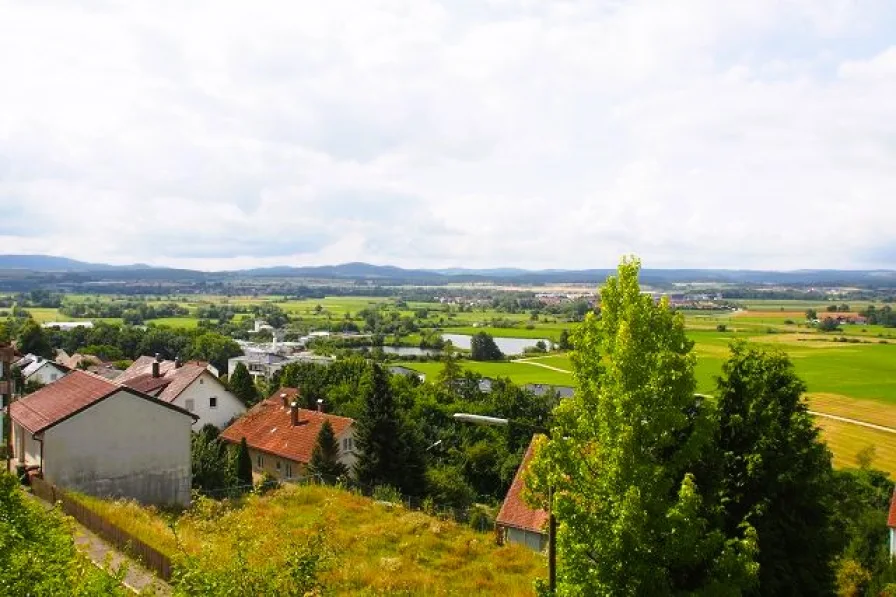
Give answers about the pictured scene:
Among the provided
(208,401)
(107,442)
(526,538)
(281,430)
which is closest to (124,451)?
(107,442)

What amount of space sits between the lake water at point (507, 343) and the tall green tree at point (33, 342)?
66628 millimetres

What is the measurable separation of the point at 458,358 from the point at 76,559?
347 ft

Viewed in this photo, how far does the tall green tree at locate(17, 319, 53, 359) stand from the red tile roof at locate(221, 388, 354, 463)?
239ft

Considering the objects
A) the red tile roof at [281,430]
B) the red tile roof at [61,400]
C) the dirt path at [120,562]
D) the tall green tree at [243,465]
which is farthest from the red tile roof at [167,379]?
the dirt path at [120,562]

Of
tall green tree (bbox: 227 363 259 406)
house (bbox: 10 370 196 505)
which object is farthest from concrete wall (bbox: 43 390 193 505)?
tall green tree (bbox: 227 363 259 406)

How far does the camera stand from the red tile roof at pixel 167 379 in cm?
5575

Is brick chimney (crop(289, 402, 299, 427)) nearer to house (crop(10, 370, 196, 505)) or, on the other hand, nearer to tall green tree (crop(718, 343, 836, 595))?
house (crop(10, 370, 196, 505))

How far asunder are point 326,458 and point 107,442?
1428cm

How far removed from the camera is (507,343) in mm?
149500

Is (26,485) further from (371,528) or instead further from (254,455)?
(254,455)

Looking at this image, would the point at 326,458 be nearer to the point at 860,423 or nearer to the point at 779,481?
the point at 779,481

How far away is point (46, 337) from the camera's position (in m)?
116

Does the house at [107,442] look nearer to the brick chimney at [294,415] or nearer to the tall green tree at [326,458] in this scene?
the tall green tree at [326,458]

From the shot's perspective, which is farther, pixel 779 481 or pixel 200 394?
pixel 200 394
